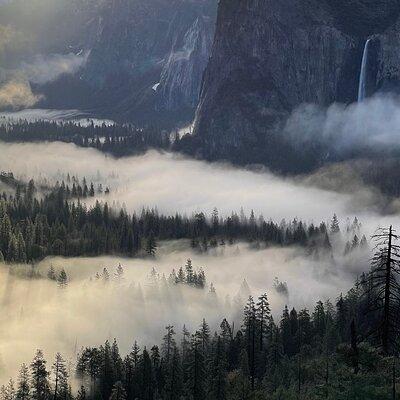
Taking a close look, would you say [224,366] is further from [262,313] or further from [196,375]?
[262,313]

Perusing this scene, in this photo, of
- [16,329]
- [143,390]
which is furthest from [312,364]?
[16,329]

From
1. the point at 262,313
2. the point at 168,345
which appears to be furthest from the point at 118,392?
the point at 262,313

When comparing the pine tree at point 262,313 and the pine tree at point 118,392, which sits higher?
the pine tree at point 262,313

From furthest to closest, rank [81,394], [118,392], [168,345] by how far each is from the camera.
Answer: [168,345], [81,394], [118,392]

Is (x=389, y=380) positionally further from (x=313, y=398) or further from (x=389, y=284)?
(x=389, y=284)

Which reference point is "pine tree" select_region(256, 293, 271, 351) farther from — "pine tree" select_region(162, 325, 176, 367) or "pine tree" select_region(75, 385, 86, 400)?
"pine tree" select_region(75, 385, 86, 400)

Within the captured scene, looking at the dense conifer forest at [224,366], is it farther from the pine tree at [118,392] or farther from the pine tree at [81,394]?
the pine tree at [81,394]

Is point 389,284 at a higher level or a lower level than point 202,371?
higher

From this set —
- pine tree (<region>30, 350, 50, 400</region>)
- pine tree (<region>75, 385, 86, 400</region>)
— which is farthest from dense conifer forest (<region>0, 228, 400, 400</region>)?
pine tree (<region>75, 385, 86, 400</region>)

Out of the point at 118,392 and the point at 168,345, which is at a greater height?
the point at 118,392

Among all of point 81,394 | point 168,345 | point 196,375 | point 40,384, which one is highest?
point 196,375

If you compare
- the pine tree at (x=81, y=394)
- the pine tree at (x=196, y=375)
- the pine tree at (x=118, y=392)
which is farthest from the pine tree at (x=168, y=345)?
the pine tree at (x=196, y=375)
